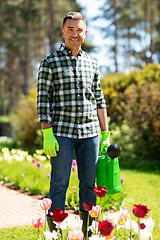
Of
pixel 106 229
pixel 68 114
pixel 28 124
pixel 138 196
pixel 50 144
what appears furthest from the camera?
pixel 28 124

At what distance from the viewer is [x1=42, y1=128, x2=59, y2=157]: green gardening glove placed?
189 cm

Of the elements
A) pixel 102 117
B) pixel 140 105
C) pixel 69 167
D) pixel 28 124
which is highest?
pixel 140 105

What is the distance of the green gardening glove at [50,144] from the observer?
189cm

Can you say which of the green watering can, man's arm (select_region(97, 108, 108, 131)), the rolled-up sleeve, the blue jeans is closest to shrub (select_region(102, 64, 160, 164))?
man's arm (select_region(97, 108, 108, 131))

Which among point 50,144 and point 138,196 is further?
point 138,196

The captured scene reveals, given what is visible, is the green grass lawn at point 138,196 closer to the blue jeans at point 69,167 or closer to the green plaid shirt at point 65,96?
the blue jeans at point 69,167

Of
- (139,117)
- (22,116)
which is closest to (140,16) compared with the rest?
(22,116)

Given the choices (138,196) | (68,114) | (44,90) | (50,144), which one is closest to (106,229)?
(50,144)

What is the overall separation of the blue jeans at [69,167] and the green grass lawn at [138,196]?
534mm

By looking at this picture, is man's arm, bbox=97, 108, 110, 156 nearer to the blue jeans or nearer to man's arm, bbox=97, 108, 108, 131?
man's arm, bbox=97, 108, 108, 131

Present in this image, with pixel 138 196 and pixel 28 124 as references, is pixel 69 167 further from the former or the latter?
pixel 28 124

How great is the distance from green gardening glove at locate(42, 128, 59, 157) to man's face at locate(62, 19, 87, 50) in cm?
70

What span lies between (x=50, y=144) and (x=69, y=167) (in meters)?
0.25

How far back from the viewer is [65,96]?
2012 mm
